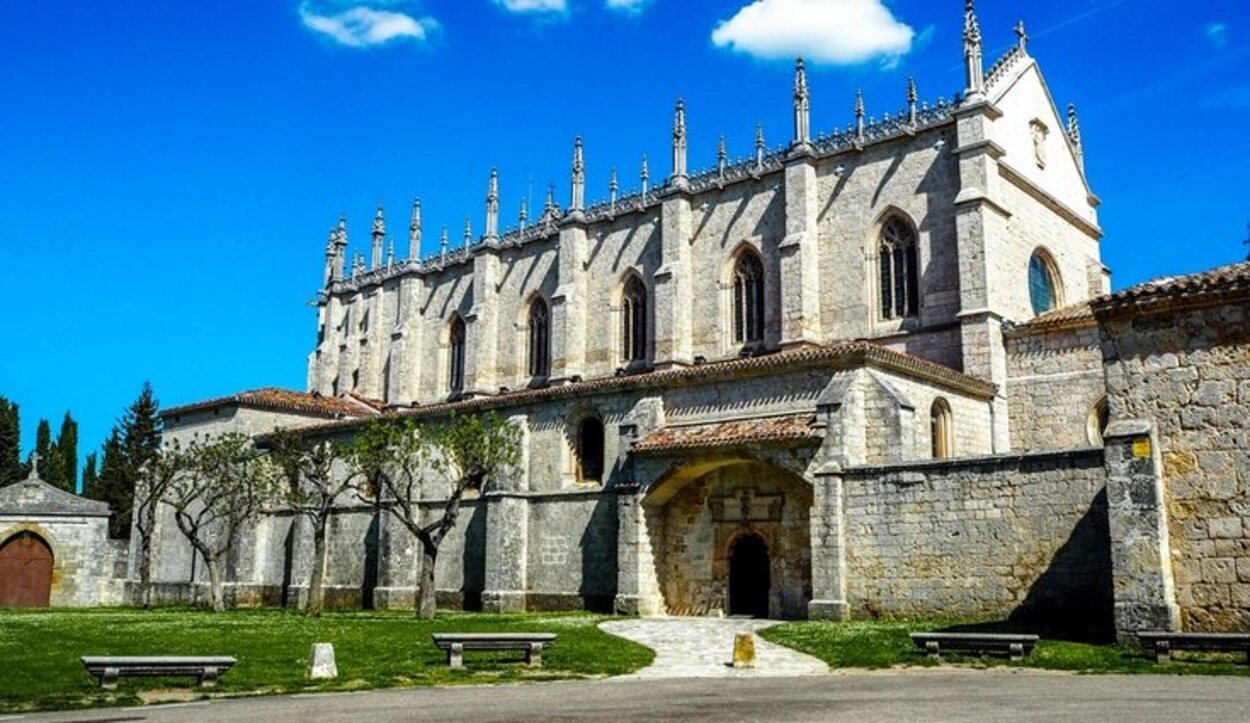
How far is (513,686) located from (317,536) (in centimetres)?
1998

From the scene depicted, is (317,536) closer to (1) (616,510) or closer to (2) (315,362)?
(1) (616,510)

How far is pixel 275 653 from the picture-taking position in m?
17.5

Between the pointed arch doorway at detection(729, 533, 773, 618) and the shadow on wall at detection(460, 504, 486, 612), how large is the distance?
8.69 metres

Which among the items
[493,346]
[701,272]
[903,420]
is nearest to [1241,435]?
[903,420]

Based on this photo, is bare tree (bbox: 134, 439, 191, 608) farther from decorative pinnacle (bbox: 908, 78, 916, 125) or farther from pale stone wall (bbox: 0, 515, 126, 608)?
A: decorative pinnacle (bbox: 908, 78, 916, 125)

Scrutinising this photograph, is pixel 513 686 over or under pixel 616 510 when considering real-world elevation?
under

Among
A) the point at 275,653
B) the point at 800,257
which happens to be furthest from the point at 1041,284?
the point at 275,653

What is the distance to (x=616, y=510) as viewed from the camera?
29.9 m

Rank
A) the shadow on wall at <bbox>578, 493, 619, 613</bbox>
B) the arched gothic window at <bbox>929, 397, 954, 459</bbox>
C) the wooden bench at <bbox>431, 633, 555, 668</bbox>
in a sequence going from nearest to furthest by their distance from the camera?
the wooden bench at <bbox>431, 633, 555, 668</bbox> < the arched gothic window at <bbox>929, 397, 954, 459</bbox> < the shadow on wall at <bbox>578, 493, 619, 613</bbox>

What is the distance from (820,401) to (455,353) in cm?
2790

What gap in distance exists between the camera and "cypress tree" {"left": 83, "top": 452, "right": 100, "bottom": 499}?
63416 millimetres

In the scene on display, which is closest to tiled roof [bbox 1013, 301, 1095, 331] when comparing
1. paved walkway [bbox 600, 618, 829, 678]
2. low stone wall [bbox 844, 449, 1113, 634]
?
low stone wall [bbox 844, 449, 1113, 634]

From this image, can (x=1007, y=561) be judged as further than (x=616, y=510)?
No

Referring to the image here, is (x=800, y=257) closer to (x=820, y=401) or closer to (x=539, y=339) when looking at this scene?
(x=820, y=401)
